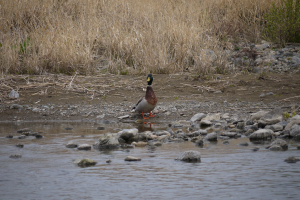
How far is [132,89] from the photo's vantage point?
10.4 m

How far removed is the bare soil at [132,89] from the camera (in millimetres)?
9445

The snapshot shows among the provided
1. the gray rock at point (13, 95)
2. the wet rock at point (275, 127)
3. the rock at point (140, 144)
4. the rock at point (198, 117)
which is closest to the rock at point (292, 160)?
the wet rock at point (275, 127)

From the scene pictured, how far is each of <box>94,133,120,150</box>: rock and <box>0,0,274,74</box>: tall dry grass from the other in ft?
17.7

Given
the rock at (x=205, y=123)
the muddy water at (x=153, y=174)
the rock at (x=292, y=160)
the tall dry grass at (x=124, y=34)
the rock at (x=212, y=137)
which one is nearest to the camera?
the muddy water at (x=153, y=174)

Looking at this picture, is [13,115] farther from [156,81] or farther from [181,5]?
[181,5]

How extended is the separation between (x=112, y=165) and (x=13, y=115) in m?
4.98

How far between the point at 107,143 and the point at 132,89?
453cm

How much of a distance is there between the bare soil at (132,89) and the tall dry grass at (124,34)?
27.0 inches

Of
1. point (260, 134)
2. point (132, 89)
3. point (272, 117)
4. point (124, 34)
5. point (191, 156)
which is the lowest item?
point (191, 156)

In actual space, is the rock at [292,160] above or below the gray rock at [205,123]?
below

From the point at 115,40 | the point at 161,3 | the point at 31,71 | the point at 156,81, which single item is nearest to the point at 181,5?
the point at 161,3

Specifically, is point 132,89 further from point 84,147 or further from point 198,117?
point 84,147

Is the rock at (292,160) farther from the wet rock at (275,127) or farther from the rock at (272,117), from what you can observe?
the rock at (272,117)

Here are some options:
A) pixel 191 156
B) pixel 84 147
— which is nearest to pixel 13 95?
pixel 84 147
